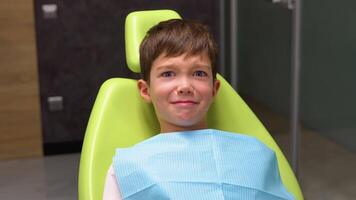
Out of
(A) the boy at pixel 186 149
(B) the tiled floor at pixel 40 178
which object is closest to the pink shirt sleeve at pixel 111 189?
(A) the boy at pixel 186 149

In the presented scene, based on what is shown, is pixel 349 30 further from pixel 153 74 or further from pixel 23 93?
pixel 23 93

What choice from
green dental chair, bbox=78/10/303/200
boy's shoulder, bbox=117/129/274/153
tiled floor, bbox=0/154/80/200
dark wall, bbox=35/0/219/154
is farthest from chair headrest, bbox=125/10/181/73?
dark wall, bbox=35/0/219/154

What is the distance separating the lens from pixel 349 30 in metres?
2.31

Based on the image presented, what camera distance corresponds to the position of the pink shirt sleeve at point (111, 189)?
1416 mm

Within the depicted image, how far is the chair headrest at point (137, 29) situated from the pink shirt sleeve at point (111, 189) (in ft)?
1.10

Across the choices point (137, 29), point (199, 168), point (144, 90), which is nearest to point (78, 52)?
point (137, 29)

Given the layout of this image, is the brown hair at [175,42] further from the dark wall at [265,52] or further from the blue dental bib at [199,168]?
the dark wall at [265,52]

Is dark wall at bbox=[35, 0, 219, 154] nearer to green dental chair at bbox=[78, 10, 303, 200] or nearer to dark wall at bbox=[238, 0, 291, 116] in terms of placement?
dark wall at bbox=[238, 0, 291, 116]

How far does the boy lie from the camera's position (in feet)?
4.56

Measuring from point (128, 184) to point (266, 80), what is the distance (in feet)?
5.47

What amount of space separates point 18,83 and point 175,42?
77.6 inches

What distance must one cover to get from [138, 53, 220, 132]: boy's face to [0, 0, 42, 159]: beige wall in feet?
6.10

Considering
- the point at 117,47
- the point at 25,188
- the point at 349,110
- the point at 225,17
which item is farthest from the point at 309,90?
the point at 25,188

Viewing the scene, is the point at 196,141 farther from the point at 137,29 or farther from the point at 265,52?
the point at 265,52
